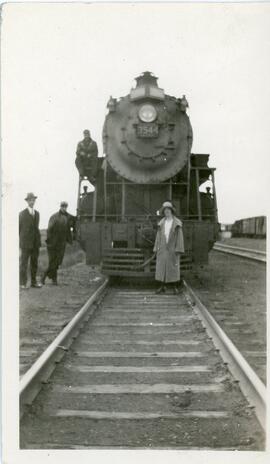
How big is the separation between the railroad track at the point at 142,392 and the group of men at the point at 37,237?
308cm

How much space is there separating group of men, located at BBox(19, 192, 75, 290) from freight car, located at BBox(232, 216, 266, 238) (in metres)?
16.2

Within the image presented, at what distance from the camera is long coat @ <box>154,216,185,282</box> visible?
26.4ft

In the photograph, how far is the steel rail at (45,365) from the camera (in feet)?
12.6

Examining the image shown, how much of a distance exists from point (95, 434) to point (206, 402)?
892 millimetres

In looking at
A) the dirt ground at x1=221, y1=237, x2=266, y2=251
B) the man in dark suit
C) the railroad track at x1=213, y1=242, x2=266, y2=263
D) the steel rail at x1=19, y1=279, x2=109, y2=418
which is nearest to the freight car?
the dirt ground at x1=221, y1=237, x2=266, y2=251

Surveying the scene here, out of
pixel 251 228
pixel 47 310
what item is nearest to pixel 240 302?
pixel 47 310

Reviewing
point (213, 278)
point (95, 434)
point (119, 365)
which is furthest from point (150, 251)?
point (95, 434)

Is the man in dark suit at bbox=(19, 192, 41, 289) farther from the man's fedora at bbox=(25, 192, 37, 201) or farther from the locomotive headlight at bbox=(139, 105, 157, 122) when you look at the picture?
the locomotive headlight at bbox=(139, 105, 157, 122)

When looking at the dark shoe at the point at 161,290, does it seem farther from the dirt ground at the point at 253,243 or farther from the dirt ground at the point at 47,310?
the dirt ground at the point at 253,243

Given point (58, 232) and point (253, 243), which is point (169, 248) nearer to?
point (58, 232)

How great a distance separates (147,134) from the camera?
9414 millimetres

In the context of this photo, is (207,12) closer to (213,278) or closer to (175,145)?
(175,145)

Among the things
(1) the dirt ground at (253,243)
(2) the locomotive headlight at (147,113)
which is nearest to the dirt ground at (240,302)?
(2) the locomotive headlight at (147,113)

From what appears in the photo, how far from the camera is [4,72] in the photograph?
4672 mm
